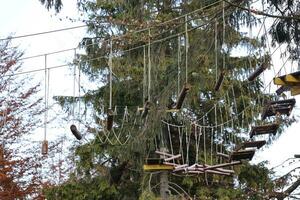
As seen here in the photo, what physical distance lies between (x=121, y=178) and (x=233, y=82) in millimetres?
2991

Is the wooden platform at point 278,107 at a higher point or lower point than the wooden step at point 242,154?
higher

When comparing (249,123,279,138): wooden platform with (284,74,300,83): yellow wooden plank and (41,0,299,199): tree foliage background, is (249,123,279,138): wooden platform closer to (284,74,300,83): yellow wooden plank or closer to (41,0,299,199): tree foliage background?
(284,74,300,83): yellow wooden plank

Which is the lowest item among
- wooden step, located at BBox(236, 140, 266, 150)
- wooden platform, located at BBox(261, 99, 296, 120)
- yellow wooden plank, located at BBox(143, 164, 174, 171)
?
yellow wooden plank, located at BBox(143, 164, 174, 171)

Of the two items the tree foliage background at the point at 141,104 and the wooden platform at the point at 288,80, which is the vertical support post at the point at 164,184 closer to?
the tree foliage background at the point at 141,104

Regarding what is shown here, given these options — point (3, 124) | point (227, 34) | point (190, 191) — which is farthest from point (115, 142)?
point (227, 34)

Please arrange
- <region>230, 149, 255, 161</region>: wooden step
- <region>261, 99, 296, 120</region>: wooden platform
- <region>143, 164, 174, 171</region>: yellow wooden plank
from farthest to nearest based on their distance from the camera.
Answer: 1. <region>143, 164, 174, 171</region>: yellow wooden plank
2. <region>230, 149, 255, 161</region>: wooden step
3. <region>261, 99, 296, 120</region>: wooden platform

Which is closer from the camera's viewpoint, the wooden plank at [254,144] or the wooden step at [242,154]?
the wooden plank at [254,144]

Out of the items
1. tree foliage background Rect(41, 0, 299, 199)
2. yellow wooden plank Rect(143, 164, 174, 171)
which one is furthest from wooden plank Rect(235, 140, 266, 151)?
tree foliage background Rect(41, 0, 299, 199)

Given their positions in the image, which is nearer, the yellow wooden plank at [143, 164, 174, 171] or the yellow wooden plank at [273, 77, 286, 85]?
the yellow wooden plank at [273, 77, 286, 85]

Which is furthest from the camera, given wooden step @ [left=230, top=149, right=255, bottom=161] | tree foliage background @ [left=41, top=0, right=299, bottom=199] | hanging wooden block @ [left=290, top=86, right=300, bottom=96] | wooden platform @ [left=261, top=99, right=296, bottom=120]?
tree foliage background @ [left=41, top=0, right=299, bottom=199]

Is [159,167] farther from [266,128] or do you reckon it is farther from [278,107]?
[278,107]

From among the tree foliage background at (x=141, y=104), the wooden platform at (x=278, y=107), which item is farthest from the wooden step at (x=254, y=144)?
the tree foliage background at (x=141, y=104)

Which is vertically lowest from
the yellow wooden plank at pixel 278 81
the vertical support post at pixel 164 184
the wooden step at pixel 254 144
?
the vertical support post at pixel 164 184

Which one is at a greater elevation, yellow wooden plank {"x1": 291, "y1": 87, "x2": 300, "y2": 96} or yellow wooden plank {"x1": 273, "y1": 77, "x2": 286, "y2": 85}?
yellow wooden plank {"x1": 273, "y1": 77, "x2": 286, "y2": 85}
